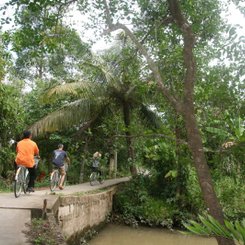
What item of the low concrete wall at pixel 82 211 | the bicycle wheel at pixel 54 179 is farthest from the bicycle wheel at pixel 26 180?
the bicycle wheel at pixel 54 179

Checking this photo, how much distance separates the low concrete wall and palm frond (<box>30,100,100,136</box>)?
335 cm

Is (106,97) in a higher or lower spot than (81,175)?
higher

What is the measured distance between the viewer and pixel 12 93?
15.1 metres

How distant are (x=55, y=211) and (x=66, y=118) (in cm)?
859

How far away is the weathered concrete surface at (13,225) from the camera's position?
564 centimetres

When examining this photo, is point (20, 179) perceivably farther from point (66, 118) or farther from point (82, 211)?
point (66, 118)

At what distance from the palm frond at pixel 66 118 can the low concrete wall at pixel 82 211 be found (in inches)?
132

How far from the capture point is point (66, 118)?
54.5 ft

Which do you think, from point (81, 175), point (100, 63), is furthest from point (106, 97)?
point (81, 175)

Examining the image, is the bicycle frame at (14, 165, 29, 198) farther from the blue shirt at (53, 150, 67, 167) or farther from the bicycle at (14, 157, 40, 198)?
the blue shirt at (53, 150, 67, 167)

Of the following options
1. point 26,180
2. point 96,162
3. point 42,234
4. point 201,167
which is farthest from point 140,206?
point 201,167

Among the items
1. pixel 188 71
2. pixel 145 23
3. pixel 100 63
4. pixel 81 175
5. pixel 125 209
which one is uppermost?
pixel 100 63

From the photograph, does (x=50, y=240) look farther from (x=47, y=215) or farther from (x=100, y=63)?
(x=100, y=63)

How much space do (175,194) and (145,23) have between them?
9.05 m
